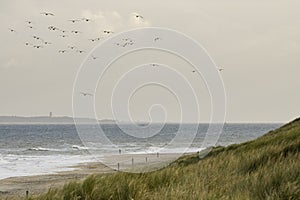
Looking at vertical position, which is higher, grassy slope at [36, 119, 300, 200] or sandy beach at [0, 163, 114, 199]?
grassy slope at [36, 119, 300, 200]

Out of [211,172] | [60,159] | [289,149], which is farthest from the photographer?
[60,159]

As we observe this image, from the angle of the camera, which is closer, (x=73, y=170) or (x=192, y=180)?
(x=192, y=180)

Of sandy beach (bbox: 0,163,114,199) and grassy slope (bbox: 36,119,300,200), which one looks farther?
sandy beach (bbox: 0,163,114,199)

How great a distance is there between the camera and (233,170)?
13.7m

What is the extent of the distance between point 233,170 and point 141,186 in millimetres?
4702

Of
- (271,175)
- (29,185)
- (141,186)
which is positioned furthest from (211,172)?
(29,185)

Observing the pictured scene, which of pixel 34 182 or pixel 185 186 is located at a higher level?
pixel 185 186

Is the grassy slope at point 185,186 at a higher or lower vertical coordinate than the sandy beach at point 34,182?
higher

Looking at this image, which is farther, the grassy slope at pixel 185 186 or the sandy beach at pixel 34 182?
the sandy beach at pixel 34 182

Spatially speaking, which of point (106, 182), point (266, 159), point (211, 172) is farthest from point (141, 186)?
point (266, 159)

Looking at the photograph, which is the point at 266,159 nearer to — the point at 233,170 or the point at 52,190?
the point at 233,170

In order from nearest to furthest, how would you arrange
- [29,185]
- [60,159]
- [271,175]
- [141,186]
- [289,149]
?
[141,186], [271,175], [289,149], [29,185], [60,159]

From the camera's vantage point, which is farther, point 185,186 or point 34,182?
point 34,182

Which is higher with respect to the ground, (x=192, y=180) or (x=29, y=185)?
(x=192, y=180)
